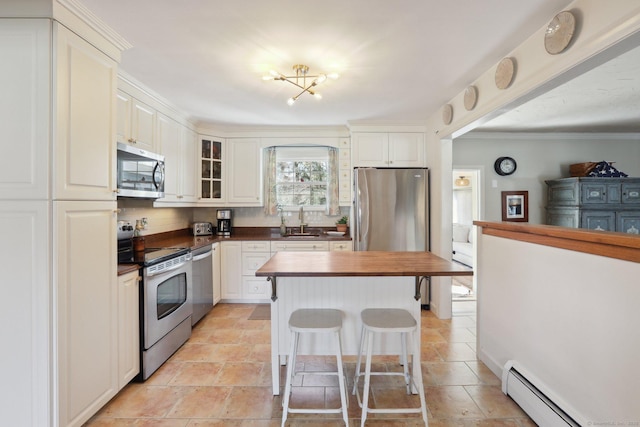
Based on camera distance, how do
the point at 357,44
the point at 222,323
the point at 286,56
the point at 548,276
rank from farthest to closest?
the point at 222,323 → the point at 286,56 → the point at 357,44 → the point at 548,276

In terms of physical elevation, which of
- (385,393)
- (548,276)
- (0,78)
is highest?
(0,78)

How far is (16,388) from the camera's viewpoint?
61.5 inches

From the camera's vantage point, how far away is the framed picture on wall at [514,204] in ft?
14.8

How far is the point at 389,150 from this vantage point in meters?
3.95

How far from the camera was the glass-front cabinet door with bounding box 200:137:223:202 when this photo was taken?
4082 millimetres

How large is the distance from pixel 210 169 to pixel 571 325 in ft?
13.2

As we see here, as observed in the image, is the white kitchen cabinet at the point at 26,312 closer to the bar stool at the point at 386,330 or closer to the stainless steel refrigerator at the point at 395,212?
the bar stool at the point at 386,330

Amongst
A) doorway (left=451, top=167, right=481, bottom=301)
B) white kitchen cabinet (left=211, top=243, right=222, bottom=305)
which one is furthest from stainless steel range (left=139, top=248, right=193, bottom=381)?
doorway (left=451, top=167, right=481, bottom=301)

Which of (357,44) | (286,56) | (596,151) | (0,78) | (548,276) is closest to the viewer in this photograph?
(0,78)

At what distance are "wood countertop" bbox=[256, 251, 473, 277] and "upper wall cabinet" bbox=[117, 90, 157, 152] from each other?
169 centimetres

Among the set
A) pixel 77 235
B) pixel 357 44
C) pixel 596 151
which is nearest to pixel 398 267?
pixel 357 44

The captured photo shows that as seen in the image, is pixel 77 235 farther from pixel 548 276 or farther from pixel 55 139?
pixel 548 276

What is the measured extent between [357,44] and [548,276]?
1.95 meters

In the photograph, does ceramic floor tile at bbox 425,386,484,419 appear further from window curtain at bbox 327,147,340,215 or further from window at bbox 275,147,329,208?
window at bbox 275,147,329,208
